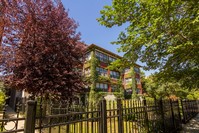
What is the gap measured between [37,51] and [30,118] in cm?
715

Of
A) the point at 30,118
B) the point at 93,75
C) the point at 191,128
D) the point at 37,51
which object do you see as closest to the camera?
the point at 30,118

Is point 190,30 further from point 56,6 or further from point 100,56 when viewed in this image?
point 100,56

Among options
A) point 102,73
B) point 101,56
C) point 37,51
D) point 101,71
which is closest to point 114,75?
point 102,73

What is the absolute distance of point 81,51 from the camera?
11.0 metres

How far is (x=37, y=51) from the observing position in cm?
888

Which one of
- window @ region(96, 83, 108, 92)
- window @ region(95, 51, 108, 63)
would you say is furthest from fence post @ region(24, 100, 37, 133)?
window @ region(95, 51, 108, 63)

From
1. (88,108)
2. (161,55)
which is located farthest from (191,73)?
(88,108)

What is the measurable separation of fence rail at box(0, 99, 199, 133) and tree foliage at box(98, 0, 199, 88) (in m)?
1.90

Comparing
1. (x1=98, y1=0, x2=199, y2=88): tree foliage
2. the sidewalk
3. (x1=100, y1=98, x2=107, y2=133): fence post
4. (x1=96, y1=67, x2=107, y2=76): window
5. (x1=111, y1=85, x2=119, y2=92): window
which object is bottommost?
the sidewalk

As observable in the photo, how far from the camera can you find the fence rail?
8.39 ft

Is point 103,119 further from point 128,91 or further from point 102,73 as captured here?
point 128,91

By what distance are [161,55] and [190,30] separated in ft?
5.44

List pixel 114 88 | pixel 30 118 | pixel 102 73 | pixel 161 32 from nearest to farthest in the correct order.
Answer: pixel 30 118 < pixel 161 32 < pixel 102 73 < pixel 114 88

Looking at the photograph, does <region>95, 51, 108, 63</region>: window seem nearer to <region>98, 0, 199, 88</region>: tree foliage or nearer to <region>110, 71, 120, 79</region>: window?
<region>110, 71, 120, 79</region>: window
